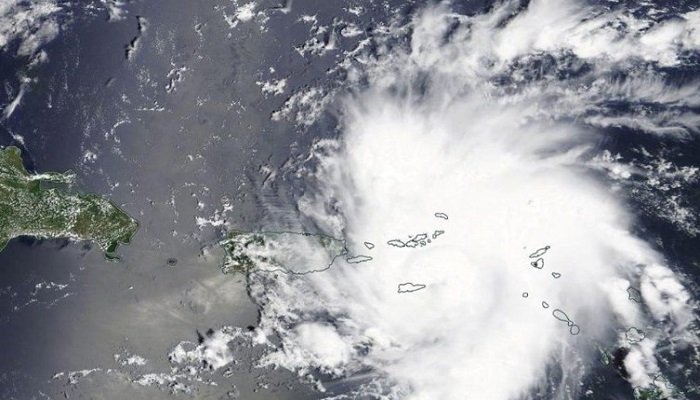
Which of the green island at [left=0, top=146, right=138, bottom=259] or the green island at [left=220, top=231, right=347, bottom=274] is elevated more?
the green island at [left=0, top=146, right=138, bottom=259]

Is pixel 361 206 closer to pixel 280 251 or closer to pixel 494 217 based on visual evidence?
pixel 280 251

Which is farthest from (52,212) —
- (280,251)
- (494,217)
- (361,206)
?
(494,217)

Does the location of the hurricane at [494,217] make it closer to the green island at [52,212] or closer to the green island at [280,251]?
the green island at [280,251]

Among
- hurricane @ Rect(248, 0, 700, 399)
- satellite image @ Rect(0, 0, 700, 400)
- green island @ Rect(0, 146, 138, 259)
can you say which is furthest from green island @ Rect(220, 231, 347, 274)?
green island @ Rect(0, 146, 138, 259)

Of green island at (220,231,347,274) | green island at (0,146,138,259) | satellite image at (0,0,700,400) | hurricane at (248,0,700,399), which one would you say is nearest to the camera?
hurricane at (248,0,700,399)

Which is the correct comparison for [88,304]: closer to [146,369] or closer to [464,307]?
[146,369]

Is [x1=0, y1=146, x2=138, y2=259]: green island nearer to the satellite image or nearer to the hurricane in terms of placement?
the satellite image

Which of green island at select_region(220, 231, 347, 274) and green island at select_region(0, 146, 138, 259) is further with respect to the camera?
green island at select_region(0, 146, 138, 259)

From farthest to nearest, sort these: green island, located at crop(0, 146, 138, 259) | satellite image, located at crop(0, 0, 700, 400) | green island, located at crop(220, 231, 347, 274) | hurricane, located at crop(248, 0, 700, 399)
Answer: green island, located at crop(0, 146, 138, 259), green island, located at crop(220, 231, 347, 274), satellite image, located at crop(0, 0, 700, 400), hurricane, located at crop(248, 0, 700, 399)
